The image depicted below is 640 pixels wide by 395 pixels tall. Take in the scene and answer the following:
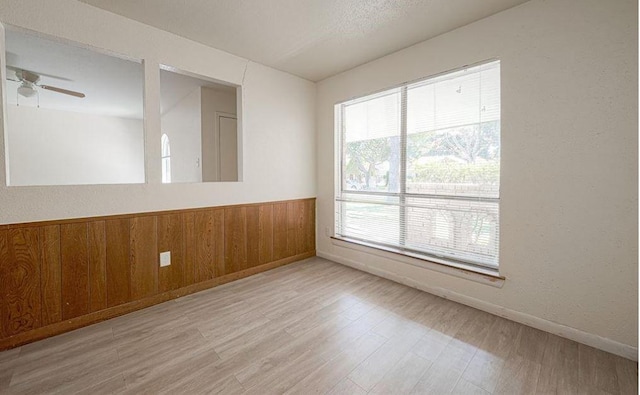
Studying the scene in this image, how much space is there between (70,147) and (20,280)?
5.29m

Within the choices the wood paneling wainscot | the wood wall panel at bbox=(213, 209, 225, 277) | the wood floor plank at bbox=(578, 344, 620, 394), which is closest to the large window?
the wood floor plank at bbox=(578, 344, 620, 394)

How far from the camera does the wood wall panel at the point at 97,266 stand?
7.30 ft

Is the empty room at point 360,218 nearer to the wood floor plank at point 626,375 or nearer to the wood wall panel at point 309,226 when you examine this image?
the wood floor plank at point 626,375

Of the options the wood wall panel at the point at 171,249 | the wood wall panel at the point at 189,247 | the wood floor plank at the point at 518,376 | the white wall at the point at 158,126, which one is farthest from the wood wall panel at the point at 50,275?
the wood floor plank at the point at 518,376

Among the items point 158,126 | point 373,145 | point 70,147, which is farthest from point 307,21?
point 70,147

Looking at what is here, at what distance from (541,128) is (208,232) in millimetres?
3139

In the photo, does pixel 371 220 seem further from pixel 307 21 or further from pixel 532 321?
pixel 307 21

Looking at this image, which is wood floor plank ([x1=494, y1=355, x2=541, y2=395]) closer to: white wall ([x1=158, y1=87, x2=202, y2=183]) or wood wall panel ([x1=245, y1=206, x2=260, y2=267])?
wood wall panel ([x1=245, y1=206, x2=260, y2=267])

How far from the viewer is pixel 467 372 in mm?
1644

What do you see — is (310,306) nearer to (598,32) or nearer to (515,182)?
(515,182)

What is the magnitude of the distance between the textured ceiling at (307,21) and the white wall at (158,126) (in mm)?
144

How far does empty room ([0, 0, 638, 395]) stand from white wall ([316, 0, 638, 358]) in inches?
0.5

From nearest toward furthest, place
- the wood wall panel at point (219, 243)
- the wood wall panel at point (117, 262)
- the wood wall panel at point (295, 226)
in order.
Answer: the wood wall panel at point (117, 262)
the wood wall panel at point (219, 243)
the wood wall panel at point (295, 226)

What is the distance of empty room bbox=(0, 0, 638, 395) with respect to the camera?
1.74 meters
